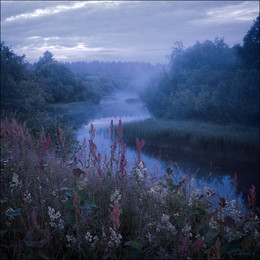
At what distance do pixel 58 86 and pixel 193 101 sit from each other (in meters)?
29.6

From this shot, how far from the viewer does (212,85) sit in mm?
27234

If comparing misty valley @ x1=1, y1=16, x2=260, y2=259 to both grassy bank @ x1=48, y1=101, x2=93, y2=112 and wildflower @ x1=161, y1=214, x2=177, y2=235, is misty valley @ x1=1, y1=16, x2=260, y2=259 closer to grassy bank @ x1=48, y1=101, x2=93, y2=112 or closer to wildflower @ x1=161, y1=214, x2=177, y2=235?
wildflower @ x1=161, y1=214, x2=177, y2=235

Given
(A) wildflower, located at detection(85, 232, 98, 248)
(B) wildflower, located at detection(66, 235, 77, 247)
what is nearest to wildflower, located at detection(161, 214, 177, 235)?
(A) wildflower, located at detection(85, 232, 98, 248)

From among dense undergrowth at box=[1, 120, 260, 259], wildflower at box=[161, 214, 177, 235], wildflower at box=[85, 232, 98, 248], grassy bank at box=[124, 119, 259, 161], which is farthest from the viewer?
grassy bank at box=[124, 119, 259, 161]

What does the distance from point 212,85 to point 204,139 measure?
12.7m

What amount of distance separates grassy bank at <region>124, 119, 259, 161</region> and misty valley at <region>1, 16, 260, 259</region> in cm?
8

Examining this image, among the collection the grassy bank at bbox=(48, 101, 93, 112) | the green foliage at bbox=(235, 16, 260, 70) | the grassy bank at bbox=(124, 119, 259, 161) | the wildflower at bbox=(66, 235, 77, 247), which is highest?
the green foliage at bbox=(235, 16, 260, 70)

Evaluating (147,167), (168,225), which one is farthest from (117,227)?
(147,167)

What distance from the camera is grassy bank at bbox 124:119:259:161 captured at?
48.6 feet

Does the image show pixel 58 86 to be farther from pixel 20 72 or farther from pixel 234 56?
pixel 234 56

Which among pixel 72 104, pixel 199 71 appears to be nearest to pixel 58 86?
pixel 72 104

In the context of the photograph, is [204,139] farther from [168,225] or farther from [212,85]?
[168,225]

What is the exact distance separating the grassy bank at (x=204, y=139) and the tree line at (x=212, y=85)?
324cm

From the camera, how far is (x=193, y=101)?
2605cm
